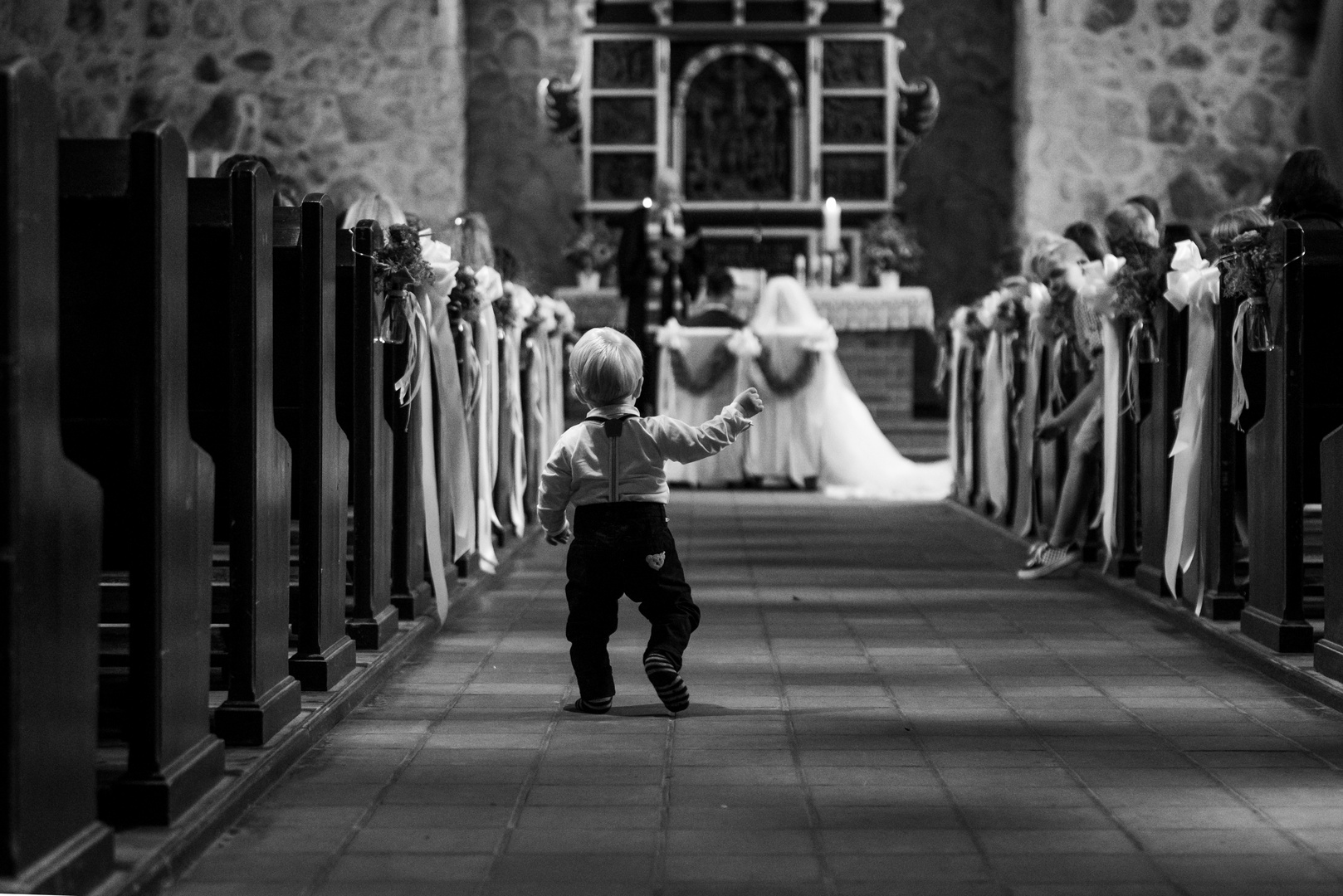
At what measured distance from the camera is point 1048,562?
777 cm

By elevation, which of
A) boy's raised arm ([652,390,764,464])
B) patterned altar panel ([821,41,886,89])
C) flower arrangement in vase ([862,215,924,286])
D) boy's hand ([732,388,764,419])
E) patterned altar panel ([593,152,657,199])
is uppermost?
patterned altar panel ([821,41,886,89])

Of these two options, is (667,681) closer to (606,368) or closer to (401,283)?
(606,368)

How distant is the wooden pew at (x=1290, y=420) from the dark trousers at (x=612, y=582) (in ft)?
6.26

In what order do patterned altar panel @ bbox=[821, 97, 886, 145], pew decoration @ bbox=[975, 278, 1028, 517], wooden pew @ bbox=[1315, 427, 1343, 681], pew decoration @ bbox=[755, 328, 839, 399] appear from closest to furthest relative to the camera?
wooden pew @ bbox=[1315, 427, 1343, 681] → pew decoration @ bbox=[975, 278, 1028, 517] → pew decoration @ bbox=[755, 328, 839, 399] → patterned altar panel @ bbox=[821, 97, 886, 145]

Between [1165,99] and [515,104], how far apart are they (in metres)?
6.09

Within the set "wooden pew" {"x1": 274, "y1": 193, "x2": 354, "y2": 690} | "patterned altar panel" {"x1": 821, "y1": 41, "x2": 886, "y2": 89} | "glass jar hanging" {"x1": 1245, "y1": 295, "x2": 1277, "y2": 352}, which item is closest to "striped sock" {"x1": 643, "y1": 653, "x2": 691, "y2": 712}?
"wooden pew" {"x1": 274, "y1": 193, "x2": 354, "y2": 690}

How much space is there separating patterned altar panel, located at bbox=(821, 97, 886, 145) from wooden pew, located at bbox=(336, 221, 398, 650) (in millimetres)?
11275

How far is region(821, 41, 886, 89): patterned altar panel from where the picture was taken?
16.4 metres

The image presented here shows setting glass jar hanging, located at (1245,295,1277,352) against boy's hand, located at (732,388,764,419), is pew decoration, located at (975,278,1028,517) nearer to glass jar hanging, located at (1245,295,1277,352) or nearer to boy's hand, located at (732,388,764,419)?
glass jar hanging, located at (1245,295,1277,352)

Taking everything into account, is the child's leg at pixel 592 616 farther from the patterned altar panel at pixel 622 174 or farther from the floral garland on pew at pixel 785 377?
the patterned altar panel at pixel 622 174

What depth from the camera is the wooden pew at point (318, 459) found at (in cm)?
462

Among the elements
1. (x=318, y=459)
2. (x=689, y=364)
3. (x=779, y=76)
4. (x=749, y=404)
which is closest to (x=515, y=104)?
(x=779, y=76)

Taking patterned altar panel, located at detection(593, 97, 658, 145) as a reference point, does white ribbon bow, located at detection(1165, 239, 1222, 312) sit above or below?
below

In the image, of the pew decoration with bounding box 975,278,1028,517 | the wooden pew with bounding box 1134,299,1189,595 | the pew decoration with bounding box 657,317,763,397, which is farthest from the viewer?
the pew decoration with bounding box 657,317,763,397
